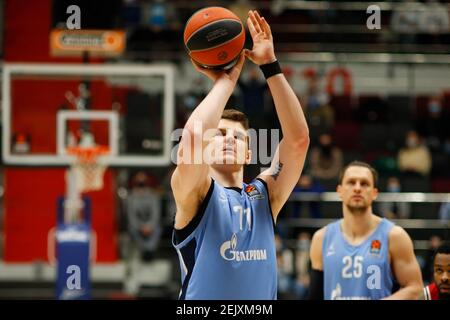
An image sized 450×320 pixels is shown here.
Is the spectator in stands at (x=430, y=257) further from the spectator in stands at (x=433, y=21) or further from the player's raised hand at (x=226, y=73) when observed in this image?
the player's raised hand at (x=226, y=73)

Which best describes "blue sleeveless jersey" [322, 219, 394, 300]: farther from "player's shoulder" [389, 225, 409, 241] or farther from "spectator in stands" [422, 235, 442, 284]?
"spectator in stands" [422, 235, 442, 284]

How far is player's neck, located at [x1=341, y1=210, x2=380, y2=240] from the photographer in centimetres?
517

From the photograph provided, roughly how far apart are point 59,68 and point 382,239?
5.26m

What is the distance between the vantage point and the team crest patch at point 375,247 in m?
5.02

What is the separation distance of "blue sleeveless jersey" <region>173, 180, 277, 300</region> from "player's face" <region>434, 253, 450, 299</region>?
4.47 ft

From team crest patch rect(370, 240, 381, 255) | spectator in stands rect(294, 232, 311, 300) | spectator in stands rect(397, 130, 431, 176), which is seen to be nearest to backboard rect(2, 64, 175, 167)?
spectator in stands rect(294, 232, 311, 300)

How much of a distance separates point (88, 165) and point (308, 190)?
304 cm

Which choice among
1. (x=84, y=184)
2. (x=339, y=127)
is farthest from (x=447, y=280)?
(x=339, y=127)

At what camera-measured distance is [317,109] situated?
1192 cm

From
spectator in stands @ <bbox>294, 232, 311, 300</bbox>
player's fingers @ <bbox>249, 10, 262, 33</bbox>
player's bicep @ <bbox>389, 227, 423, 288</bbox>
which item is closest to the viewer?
player's fingers @ <bbox>249, 10, 262, 33</bbox>

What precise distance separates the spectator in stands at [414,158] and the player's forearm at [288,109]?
810 cm

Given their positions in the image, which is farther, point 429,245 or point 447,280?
point 429,245
